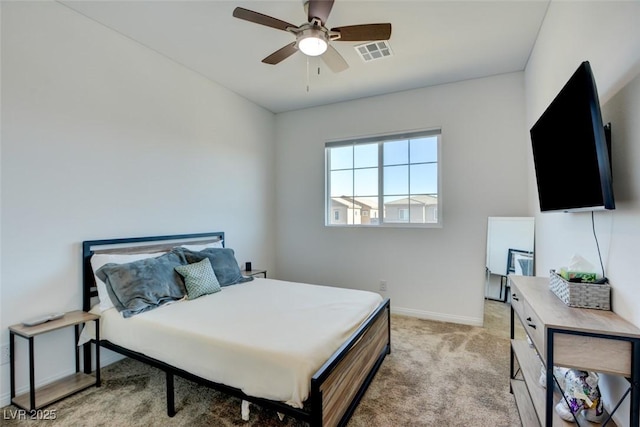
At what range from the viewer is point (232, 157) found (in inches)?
155

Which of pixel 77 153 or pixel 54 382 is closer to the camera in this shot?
pixel 54 382

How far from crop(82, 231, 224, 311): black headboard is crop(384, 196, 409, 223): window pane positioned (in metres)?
2.42

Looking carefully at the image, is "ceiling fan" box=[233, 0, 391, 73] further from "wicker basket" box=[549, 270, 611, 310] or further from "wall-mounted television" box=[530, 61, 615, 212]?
"wicker basket" box=[549, 270, 611, 310]

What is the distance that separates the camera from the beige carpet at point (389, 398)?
1.86m

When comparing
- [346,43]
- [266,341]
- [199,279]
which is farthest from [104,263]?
[346,43]

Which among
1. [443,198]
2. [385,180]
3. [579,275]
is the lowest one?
[579,275]

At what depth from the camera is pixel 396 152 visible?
155 inches

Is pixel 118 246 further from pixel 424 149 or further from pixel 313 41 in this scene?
pixel 424 149

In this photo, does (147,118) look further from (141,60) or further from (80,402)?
(80,402)

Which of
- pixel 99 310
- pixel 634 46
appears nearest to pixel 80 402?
pixel 99 310

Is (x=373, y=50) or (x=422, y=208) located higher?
(x=373, y=50)

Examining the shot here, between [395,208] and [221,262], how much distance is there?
2.29m

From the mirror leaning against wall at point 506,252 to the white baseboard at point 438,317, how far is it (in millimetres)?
351

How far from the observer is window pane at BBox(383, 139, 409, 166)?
3.88 m
